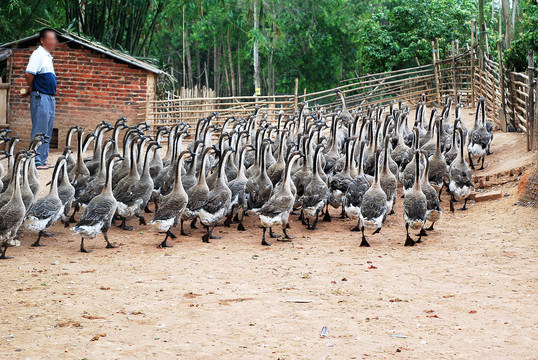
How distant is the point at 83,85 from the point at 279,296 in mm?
15001

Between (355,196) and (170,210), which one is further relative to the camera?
(355,196)

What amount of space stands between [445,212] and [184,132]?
5342 mm

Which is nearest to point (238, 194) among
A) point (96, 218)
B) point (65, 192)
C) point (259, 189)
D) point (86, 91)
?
point (259, 189)

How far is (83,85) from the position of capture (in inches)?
809

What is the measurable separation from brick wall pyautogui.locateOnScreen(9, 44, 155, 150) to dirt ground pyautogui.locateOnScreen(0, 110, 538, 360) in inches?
413

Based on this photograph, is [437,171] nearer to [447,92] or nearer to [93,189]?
[93,189]

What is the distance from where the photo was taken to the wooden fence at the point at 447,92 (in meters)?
17.0

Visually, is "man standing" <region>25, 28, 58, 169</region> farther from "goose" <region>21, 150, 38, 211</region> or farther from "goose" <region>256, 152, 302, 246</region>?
"goose" <region>256, 152, 302, 246</region>

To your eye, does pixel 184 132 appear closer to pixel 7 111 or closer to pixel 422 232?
pixel 422 232

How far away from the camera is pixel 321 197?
1106 centimetres

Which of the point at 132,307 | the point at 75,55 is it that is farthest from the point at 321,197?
the point at 75,55

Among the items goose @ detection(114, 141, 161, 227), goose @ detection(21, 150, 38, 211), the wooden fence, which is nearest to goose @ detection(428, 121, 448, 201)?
the wooden fence

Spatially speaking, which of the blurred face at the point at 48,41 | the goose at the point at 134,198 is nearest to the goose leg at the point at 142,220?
the goose at the point at 134,198

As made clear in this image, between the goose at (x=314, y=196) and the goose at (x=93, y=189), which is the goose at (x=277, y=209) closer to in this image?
the goose at (x=314, y=196)
